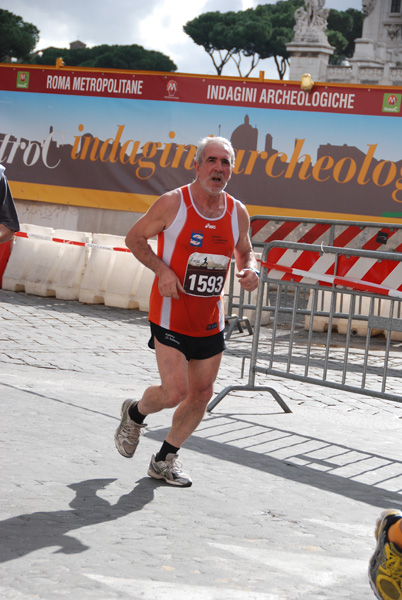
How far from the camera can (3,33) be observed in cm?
8031

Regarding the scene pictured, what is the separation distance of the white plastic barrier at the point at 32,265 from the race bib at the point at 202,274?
29.4 ft

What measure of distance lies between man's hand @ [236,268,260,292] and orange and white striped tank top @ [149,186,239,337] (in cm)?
17

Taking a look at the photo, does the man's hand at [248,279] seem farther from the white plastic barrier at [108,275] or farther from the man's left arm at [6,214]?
the white plastic barrier at [108,275]

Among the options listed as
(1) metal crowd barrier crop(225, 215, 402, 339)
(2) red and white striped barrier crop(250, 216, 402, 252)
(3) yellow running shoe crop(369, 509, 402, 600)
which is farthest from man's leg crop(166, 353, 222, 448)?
(2) red and white striped barrier crop(250, 216, 402, 252)

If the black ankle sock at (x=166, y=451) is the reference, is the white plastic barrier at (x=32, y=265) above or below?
above

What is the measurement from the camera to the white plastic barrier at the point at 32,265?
46.4 ft

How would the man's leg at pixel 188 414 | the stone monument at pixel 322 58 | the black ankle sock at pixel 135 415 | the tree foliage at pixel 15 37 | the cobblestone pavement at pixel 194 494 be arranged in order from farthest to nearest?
the tree foliage at pixel 15 37 → the stone monument at pixel 322 58 → the black ankle sock at pixel 135 415 → the man's leg at pixel 188 414 → the cobblestone pavement at pixel 194 494

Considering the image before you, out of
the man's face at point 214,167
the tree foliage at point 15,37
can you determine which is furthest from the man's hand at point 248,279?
the tree foliage at point 15,37

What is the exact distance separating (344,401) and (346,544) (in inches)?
160

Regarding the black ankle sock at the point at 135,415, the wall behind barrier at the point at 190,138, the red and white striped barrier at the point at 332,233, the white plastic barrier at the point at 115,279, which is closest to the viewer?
the black ankle sock at the point at 135,415

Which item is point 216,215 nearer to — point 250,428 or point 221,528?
point 221,528

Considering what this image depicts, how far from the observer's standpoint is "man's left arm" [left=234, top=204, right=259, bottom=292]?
18.0 ft

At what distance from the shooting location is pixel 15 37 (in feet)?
264

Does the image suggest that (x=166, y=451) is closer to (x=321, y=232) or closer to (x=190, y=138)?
(x=321, y=232)
